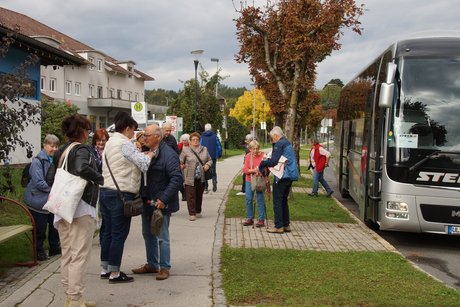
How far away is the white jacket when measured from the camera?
226 inches

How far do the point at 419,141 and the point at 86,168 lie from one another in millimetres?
5742

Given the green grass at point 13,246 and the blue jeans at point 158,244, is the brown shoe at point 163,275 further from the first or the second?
the green grass at point 13,246

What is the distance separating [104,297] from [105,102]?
4826 centimetres

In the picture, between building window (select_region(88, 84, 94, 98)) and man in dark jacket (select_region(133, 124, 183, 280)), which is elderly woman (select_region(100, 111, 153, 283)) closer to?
man in dark jacket (select_region(133, 124, 183, 280))

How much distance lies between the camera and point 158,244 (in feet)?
20.8

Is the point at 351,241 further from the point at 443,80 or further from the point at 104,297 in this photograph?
the point at 104,297

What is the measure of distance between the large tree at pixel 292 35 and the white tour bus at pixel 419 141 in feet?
15.1

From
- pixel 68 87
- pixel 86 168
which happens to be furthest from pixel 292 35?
pixel 68 87

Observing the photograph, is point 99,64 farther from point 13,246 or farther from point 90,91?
point 13,246

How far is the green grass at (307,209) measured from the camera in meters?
11.5

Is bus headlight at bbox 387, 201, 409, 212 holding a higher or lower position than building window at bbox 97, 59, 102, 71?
lower

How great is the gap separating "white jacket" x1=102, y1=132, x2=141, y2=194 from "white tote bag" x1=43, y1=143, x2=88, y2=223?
2.65 ft

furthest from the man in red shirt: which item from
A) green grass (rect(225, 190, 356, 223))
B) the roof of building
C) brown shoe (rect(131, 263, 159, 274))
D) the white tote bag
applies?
the roof of building

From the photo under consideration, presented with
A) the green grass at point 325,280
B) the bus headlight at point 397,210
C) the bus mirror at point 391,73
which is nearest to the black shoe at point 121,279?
the green grass at point 325,280
